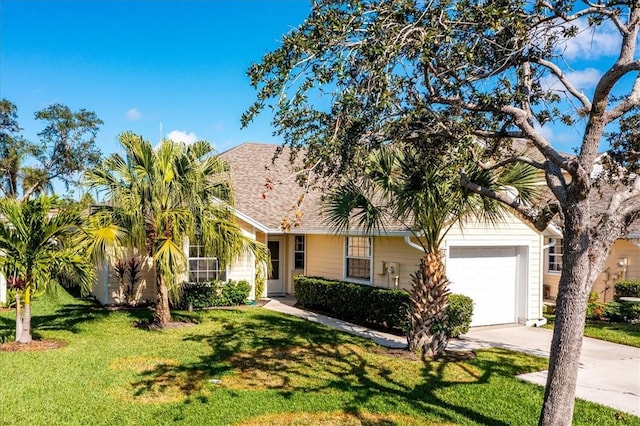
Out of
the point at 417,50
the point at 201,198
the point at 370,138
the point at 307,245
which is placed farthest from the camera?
the point at 307,245

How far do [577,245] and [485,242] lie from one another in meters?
7.69

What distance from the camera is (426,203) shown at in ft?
31.1

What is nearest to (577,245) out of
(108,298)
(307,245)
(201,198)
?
(201,198)

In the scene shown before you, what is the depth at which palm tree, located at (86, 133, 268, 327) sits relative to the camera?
12.2m

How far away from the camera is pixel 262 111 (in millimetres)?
6137

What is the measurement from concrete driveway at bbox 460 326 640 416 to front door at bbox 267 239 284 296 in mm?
8682

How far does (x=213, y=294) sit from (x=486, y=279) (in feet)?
27.4

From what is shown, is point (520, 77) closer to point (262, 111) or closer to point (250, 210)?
point (262, 111)

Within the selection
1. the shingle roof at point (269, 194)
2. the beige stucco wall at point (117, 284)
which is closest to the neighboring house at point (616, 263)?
the shingle roof at point (269, 194)

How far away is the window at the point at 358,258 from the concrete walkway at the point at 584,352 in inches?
65.3

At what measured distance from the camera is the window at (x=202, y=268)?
16594mm

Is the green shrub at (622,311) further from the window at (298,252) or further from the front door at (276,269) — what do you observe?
the front door at (276,269)

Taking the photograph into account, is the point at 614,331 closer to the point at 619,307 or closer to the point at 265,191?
the point at 619,307

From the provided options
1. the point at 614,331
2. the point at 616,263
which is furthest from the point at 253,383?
the point at 616,263
